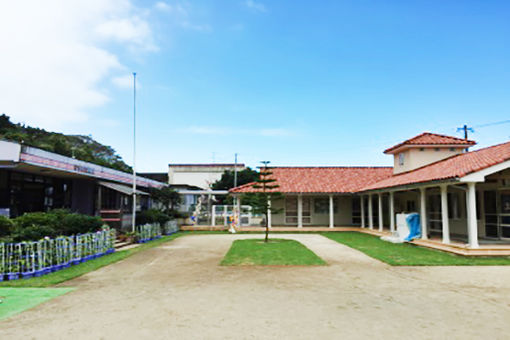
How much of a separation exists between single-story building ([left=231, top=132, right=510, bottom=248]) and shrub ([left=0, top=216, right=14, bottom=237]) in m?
13.1

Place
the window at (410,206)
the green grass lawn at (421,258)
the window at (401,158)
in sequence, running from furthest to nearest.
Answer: the window at (401,158) → the window at (410,206) → the green grass lawn at (421,258)

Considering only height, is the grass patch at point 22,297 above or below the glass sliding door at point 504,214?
below

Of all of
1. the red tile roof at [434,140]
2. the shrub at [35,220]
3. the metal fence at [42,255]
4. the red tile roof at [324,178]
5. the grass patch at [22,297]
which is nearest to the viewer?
the grass patch at [22,297]

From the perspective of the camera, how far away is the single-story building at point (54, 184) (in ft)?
37.4

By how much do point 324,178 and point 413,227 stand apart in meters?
10.4

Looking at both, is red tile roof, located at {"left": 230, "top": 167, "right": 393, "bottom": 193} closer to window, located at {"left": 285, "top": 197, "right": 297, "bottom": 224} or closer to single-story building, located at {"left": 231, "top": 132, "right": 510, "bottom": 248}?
single-story building, located at {"left": 231, "top": 132, "right": 510, "bottom": 248}

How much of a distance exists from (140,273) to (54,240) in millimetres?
2573

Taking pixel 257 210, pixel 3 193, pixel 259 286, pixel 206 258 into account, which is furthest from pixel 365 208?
pixel 3 193

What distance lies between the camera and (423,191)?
546 inches

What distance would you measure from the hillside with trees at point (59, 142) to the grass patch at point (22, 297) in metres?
21.3

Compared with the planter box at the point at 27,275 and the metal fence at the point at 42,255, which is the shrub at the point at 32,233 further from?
the planter box at the point at 27,275

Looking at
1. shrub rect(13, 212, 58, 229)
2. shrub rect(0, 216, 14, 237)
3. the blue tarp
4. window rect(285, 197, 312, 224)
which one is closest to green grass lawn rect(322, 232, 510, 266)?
the blue tarp

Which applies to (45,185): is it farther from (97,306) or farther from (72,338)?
(72,338)

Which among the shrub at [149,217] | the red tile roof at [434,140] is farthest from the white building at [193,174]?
the red tile roof at [434,140]
